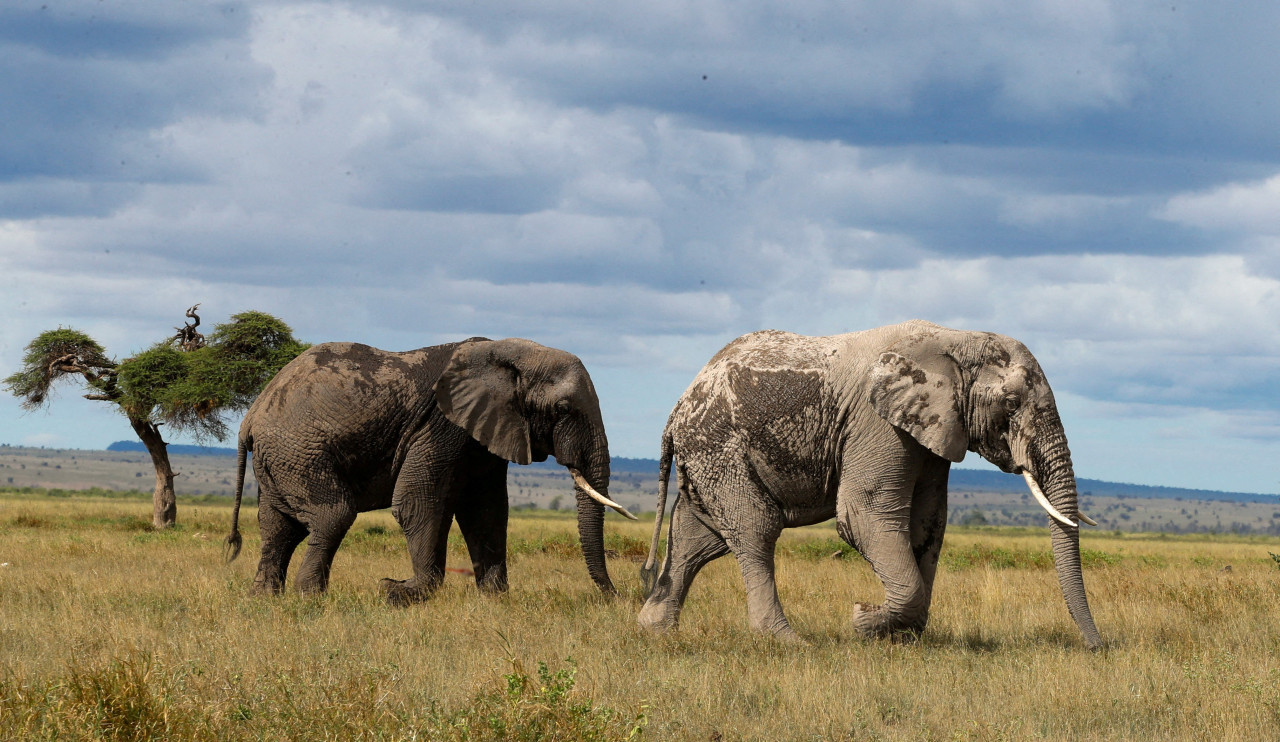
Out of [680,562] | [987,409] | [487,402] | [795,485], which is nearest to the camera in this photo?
[987,409]

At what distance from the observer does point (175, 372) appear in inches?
1547

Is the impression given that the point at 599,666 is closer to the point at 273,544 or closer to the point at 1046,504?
the point at 1046,504

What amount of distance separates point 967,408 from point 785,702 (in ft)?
10.5

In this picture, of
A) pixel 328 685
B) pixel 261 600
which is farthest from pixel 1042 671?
pixel 261 600

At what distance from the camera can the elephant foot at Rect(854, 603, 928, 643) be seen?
998cm

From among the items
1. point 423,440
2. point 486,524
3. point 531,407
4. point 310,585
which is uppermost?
point 531,407

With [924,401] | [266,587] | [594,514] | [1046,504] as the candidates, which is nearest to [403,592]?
[266,587]

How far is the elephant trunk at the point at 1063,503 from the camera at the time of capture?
9680 millimetres

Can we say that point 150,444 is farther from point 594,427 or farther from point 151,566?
point 594,427

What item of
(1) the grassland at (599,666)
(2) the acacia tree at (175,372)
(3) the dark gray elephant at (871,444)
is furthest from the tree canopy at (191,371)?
(3) the dark gray elephant at (871,444)

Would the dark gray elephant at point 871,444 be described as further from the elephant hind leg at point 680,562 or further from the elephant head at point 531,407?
the elephant head at point 531,407

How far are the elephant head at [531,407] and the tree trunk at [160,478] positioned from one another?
2450 cm

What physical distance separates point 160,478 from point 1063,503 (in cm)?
3369

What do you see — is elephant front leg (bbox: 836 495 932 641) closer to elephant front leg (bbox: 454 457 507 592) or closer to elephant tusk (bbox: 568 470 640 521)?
elephant tusk (bbox: 568 470 640 521)
